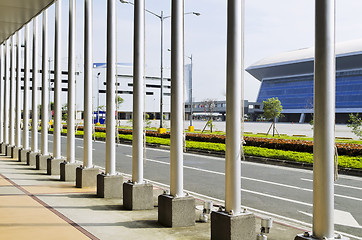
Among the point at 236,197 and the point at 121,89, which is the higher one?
the point at 121,89

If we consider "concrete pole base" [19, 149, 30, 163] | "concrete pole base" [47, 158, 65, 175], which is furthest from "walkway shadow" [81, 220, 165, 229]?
"concrete pole base" [19, 149, 30, 163]

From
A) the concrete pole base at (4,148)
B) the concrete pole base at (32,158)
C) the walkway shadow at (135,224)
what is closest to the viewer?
the walkway shadow at (135,224)

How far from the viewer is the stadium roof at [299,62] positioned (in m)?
96.8

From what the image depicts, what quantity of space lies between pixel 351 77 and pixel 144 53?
3770 inches

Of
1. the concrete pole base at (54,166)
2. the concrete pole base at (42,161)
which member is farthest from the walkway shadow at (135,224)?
the concrete pole base at (42,161)

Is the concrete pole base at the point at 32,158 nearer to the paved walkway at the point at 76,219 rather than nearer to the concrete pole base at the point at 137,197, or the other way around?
the paved walkway at the point at 76,219

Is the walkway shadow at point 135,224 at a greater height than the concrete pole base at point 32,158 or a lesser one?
lesser

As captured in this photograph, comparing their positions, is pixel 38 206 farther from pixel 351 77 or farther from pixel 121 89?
pixel 121 89

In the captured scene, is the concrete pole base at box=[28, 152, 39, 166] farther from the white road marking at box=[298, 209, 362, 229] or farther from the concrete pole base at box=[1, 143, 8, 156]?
the white road marking at box=[298, 209, 362, 229]

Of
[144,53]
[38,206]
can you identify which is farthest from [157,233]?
[144,53]

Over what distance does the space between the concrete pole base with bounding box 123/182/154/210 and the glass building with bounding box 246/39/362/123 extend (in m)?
80.4

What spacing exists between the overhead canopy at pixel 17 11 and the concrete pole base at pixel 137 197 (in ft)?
21.5

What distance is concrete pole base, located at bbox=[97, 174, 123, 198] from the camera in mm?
9969

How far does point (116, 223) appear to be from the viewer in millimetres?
7859
